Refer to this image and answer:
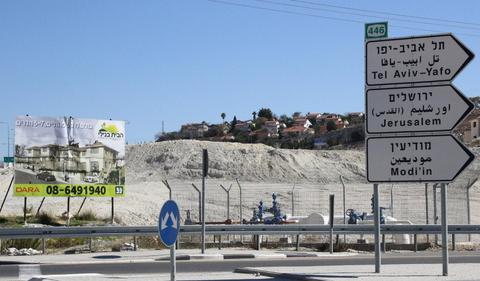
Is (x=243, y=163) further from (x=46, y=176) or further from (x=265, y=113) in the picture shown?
(x=265, y=113)

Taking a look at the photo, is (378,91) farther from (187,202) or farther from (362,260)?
(187,202)

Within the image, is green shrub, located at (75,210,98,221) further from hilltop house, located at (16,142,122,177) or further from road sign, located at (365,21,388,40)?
road sign, located at (365,21,388,40)

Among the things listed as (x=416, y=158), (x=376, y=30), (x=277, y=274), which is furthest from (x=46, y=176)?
(x=416, y=158)

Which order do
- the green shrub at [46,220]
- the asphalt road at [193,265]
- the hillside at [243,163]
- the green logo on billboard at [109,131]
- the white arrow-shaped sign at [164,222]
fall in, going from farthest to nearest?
the hillside at [243,163] → the green shrub at [46,220] → the green logo on billboard at [109,131] → the asphalt road at [193,265] → the white arrow-shaped sign at [164,222]

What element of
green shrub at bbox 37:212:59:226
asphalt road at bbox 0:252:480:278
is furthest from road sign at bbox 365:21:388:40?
green shrub at bbox 37:212:59:226

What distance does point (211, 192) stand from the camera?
2076 inches

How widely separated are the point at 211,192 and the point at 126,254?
1130 inches

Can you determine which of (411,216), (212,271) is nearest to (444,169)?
(212,271)

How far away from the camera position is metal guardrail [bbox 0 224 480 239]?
24.0 meters

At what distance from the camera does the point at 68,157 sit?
1315 inches

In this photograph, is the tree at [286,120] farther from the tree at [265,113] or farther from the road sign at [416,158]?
the road sign at [416,158]

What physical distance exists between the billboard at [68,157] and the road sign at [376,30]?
2029cm

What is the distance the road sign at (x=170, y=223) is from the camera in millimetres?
11523

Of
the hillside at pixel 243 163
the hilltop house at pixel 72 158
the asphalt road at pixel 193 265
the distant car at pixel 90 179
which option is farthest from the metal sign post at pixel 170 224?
the hillside at pixel 243 163
